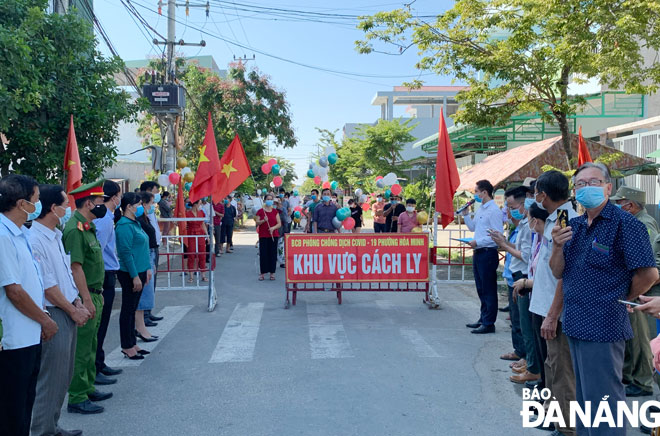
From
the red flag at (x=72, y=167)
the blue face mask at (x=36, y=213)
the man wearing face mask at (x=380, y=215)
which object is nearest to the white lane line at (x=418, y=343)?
the blue face mask at (x=36, y=213)

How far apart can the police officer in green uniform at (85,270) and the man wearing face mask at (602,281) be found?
3962mm

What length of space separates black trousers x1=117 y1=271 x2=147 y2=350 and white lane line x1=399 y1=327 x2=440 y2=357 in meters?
3.51

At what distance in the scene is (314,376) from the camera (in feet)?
19.2

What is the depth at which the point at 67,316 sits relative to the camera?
4.40m

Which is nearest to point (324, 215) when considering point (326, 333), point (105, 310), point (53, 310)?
point (326, 333)

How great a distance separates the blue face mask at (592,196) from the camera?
11.3ft

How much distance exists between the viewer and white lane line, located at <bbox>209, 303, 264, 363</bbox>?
6672mm

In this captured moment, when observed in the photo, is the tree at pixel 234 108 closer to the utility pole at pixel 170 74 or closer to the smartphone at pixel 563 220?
the utility pole at pixel 170 74

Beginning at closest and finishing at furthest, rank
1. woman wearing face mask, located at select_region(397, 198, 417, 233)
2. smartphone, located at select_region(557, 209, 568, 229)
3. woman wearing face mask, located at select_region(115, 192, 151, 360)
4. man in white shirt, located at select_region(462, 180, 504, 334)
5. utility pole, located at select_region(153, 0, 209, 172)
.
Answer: smartphone, located at select_region(557, 209, 568, 229), woman wearing face mask, located at select_region(115, 192, 151, 360), man in white shirt, located at select_region(462, 180, 504, 334), woman wearing face mask, located at select_region(397, 198, 417, 233), utility pole, located at select_region(153, 0, 209, 172)

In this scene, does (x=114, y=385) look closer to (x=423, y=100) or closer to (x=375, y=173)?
(x=375, y=173)

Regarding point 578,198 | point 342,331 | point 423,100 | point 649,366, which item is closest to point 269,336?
point 342,331

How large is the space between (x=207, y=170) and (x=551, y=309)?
6503mm

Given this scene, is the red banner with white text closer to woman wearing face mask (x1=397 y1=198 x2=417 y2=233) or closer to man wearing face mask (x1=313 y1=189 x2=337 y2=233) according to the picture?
man wearing face mask (x1=313 y1=189 x2=337 y2=233)

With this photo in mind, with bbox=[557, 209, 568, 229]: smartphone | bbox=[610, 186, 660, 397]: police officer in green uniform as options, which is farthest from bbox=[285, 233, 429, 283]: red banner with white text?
bbox=[557, 209, 568, 229]: smartphone
